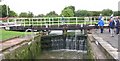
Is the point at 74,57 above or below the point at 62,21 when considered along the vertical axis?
below

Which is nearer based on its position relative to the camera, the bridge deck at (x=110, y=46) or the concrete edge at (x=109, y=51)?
the concrete edge at (x=109, y=51)

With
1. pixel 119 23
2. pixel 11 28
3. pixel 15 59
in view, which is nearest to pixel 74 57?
pixel 119 23

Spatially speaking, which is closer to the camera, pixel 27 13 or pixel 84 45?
pixel 84 45

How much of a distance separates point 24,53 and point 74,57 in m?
5.86

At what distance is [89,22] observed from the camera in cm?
3556

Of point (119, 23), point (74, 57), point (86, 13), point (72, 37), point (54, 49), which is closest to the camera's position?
point (74, 57)

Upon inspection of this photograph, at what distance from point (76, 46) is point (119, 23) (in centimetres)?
467

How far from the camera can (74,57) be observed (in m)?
19.5

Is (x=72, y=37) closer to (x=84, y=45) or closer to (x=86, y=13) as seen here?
(x=84, y=45)

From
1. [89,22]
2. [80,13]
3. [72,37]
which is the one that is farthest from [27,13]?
[72,37]

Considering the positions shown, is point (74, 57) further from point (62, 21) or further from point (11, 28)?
point (62, 21)

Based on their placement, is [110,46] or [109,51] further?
[110,46]

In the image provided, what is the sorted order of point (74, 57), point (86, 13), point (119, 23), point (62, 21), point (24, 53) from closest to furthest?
point (24, 53)
point (74, 57)
point (119, 23)
point (62, 21)
point (86, 13)

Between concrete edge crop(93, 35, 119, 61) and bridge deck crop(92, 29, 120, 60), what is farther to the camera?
bridge deck crop(92, 29, 120, 60)
